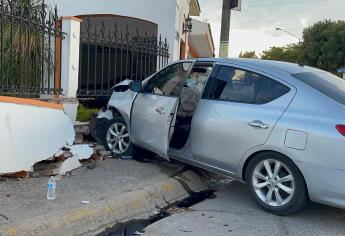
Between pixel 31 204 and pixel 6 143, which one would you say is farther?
pixel 6 143

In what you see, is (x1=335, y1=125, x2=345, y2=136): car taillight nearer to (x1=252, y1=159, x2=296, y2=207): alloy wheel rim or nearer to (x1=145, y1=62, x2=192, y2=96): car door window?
(x1=252, y1=159, x2=296, y2=207): alloy wheel rim

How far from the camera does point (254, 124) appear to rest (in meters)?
5.08

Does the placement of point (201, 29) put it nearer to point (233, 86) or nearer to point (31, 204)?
point (233, 86)

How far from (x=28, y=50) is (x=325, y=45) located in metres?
39.4

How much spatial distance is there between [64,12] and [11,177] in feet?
25.4

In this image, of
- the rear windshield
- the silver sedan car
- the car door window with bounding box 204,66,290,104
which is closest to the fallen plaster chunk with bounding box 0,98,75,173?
the silver sedan car

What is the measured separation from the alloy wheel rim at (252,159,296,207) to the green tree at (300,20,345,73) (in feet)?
129

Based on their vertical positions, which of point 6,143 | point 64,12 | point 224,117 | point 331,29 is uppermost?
point 331,29

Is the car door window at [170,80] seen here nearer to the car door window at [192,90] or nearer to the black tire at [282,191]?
the car door window at [192,90]

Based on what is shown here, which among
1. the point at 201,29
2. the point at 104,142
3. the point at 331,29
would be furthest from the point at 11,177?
the point at 331,29

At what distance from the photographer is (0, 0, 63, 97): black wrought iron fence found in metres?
6.73

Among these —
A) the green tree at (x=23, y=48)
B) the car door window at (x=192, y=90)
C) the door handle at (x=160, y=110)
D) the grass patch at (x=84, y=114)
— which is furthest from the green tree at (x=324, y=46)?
the door handle at (x=160, y=110)

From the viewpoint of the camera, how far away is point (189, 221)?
4.90m

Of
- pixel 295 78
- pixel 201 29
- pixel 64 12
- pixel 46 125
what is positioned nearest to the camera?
pixel 295 78
